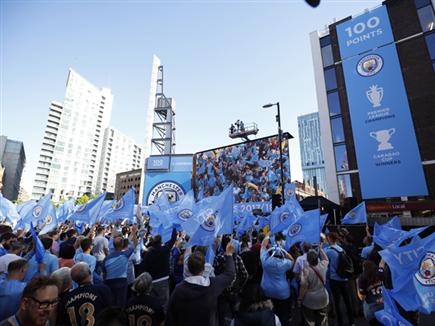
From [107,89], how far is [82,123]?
28.3 meters

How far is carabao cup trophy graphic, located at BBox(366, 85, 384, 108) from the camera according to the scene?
21469 millimetres

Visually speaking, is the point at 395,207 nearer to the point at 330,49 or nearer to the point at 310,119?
the point at 330,49

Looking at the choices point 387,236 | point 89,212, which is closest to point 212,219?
point 387,236

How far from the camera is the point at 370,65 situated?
73.8 feet

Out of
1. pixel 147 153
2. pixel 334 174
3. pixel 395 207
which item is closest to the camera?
pixel 395 207

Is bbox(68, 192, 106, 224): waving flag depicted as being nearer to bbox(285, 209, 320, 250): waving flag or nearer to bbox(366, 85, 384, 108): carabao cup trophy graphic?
bbox(285, 209, 320, 250): waving flag

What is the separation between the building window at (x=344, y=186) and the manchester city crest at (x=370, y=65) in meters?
9.72

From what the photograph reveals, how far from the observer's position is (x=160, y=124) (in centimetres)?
5266

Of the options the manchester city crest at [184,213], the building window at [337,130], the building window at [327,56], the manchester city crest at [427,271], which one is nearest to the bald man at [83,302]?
the manchester city crest at [427,271]

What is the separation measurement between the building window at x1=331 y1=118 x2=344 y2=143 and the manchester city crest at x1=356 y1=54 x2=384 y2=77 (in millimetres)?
4715

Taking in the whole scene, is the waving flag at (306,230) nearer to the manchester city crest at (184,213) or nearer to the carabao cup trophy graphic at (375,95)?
the manchester city crest at (184,213)

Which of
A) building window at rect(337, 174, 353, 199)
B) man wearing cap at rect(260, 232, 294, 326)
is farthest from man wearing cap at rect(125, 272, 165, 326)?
building window at rect(337, 174, 353, 199)

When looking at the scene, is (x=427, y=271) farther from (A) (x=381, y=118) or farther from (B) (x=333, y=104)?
(B) (x=333, y=104)

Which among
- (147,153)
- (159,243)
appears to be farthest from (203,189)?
(159,243)
